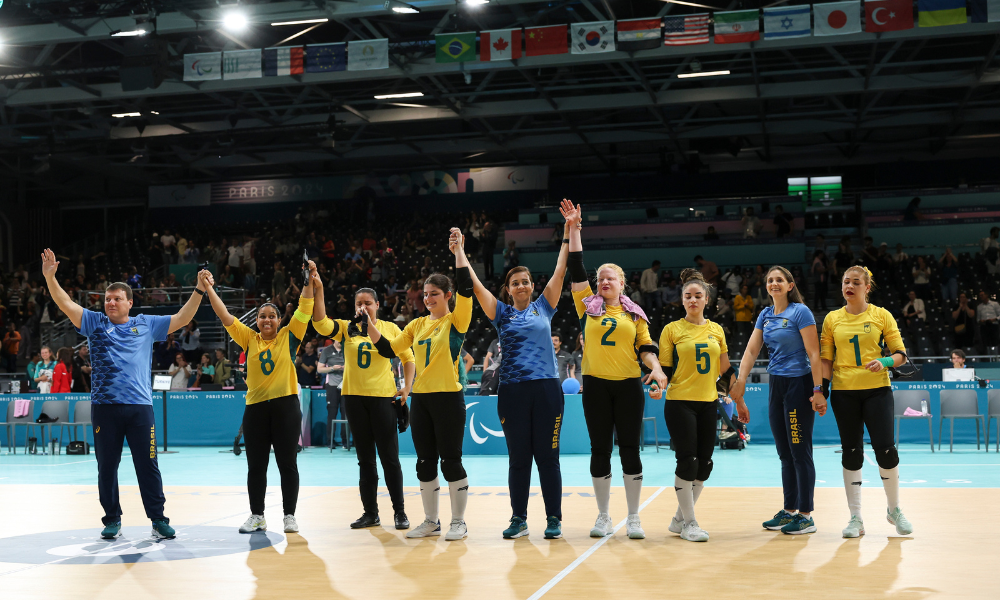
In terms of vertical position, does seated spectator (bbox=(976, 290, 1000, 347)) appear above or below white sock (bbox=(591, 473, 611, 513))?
above

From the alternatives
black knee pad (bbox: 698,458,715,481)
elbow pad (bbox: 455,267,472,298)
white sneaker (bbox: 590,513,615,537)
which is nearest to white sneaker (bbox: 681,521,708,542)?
black knee pad (bbox: 698,458,715,481)

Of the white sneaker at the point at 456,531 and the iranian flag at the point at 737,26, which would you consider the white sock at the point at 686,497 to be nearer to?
the white sneaker at the point at 456,531

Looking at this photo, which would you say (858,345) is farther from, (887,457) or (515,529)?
(515,529)

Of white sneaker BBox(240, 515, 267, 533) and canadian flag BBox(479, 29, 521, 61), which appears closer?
white sneaker BBox(240, 515, 267, 533)

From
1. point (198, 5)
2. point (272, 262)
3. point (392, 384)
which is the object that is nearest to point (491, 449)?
point (392, 384)

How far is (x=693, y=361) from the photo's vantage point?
6.04 metres

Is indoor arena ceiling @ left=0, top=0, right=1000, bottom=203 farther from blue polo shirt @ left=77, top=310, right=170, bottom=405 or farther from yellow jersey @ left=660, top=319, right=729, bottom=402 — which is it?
yellow jersey @ left=660, top=319, right=729, bottom=402

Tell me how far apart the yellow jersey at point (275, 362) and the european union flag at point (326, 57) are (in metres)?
13.4

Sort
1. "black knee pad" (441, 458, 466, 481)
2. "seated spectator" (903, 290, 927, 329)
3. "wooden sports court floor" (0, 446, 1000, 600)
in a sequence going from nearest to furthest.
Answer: "wooden sports court floor" (0, 446, 1000, 600), "black knee pad" (441, 458, 466, 481), "seated spectator" (903, 290, 927, 329)

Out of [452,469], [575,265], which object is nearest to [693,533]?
[452,469]

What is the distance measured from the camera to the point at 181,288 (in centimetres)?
2464

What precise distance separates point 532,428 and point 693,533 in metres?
1.30

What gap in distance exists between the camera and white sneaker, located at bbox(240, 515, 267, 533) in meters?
6.48

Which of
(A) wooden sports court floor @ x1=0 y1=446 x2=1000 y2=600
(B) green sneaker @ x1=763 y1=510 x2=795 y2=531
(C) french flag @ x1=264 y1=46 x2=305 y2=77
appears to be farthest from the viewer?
(C) french flag @ x1=264 y1=46 x2=305 y2=77
